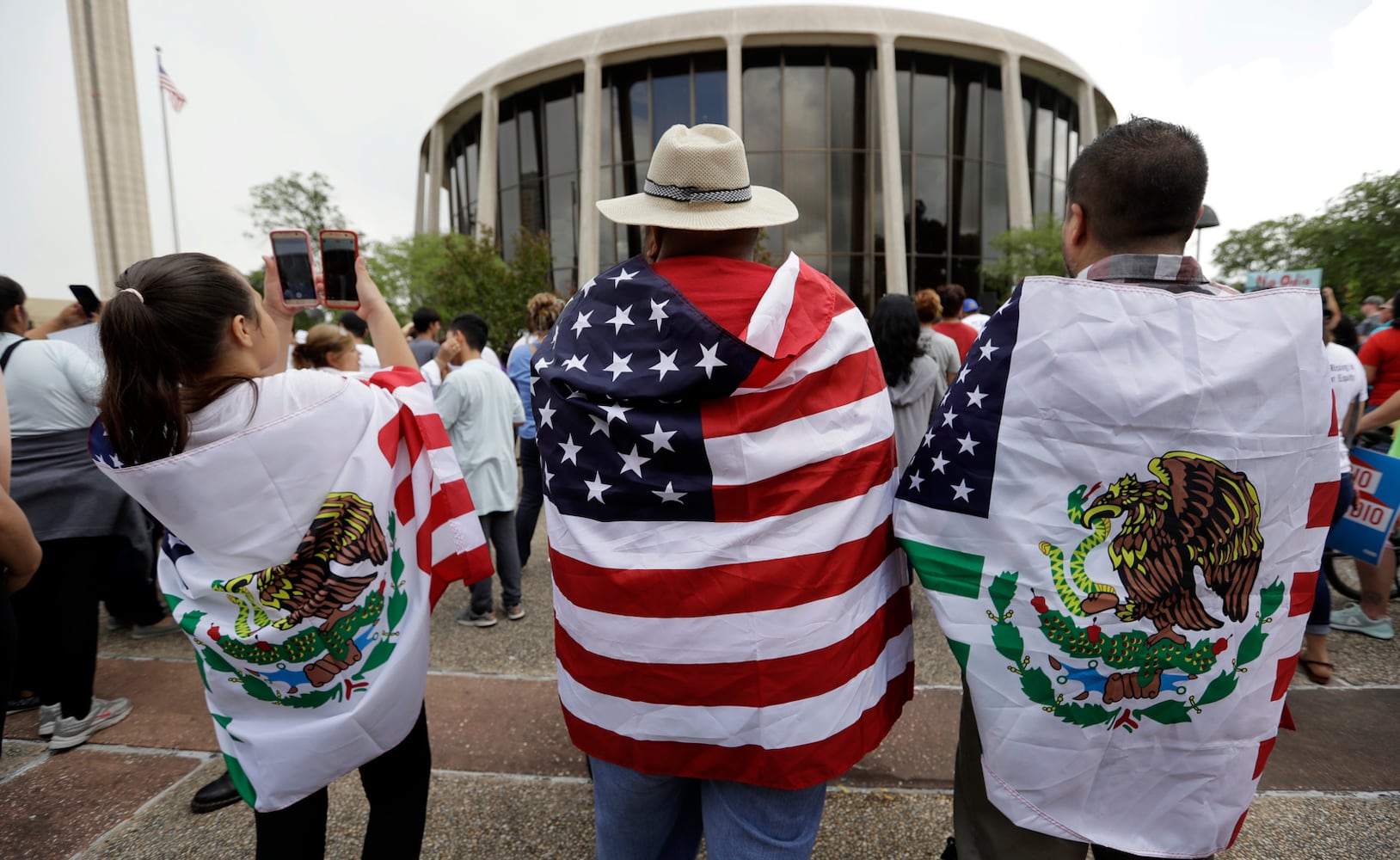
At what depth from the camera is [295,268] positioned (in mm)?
2107

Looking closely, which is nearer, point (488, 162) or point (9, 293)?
point (9, 293)

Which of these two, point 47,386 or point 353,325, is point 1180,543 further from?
point 353,325

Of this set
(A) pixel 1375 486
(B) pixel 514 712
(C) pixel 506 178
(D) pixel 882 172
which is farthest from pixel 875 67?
(B) pixel 514 712

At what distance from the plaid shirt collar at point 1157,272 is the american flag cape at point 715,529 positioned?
58 cm

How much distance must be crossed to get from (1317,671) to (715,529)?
4.15 metres

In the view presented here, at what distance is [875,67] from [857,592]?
27100 mm

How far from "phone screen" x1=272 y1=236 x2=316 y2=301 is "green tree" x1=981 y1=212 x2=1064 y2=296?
2126 centimetres

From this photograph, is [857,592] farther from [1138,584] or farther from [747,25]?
[747,25]

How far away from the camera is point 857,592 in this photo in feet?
5.03

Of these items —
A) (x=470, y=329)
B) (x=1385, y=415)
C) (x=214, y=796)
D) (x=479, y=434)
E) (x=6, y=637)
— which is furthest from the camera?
(x=470, y=329)

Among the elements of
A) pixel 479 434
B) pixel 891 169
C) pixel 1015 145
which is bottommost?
pixel 479 434

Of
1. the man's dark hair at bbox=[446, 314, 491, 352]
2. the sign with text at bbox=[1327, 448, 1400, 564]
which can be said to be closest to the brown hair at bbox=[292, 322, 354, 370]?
the man's dark hair at bbox=[446, 314, 491, 352]

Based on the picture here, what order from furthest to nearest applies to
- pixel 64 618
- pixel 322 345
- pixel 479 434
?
1. pixel 479 434
2. pixel 322 345
3. pixel 64 618

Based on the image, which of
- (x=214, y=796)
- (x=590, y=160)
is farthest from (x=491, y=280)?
(x=214, y=796)
